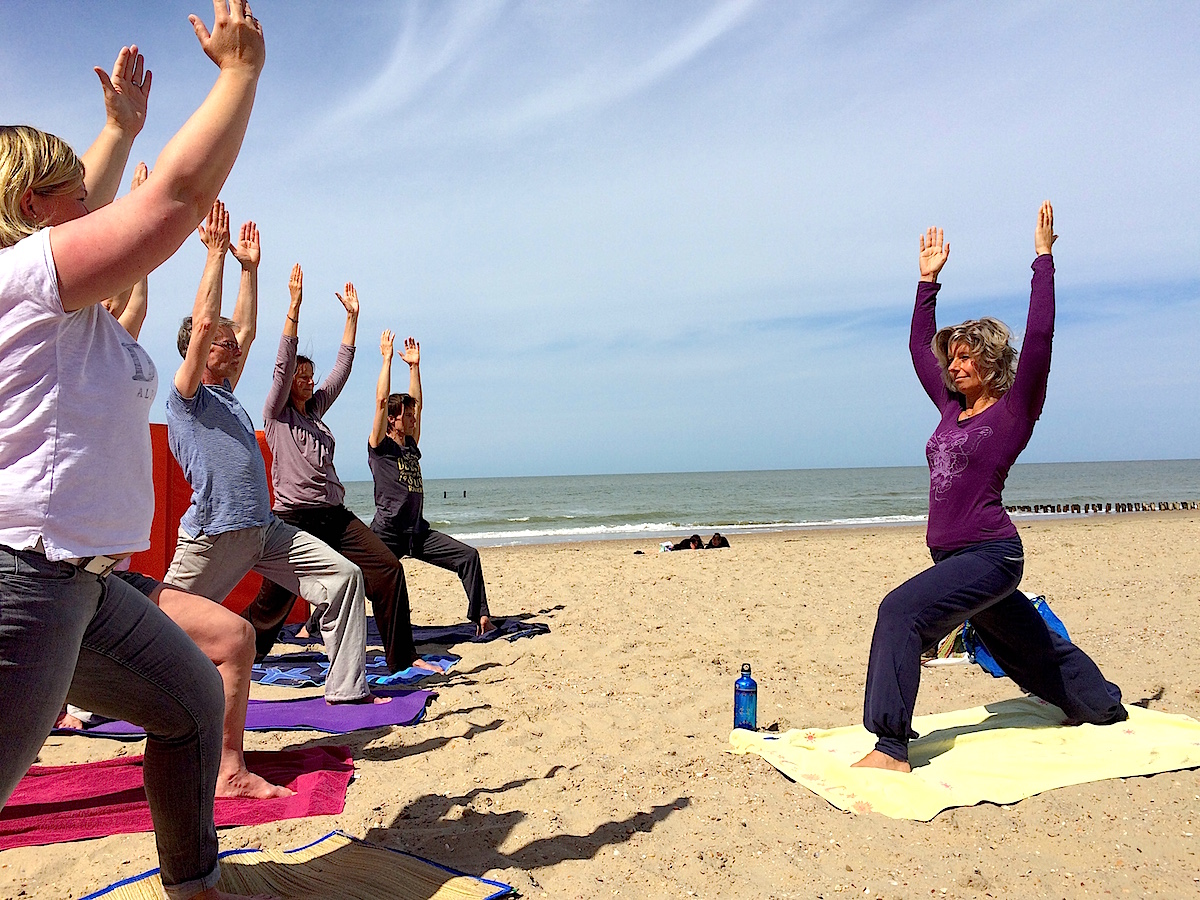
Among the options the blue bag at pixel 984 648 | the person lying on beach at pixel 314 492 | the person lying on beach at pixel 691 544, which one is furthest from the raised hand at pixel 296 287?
the person lying on beach at pixel 691 544

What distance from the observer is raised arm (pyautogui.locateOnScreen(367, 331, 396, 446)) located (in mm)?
7219

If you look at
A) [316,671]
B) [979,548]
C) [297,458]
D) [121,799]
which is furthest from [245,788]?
[979,548]

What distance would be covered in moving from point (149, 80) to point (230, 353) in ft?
5.97

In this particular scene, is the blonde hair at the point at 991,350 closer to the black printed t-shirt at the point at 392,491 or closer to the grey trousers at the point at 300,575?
the grey trousers at the point at 300,575

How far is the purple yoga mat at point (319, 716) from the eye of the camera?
4836 millimetres

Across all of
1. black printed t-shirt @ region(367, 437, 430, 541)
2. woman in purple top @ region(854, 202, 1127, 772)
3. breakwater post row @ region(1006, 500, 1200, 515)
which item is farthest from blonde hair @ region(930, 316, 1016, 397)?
breakwater post row @ region(1006, 500, 1200, 515)

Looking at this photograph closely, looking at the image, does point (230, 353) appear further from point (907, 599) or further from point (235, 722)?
point (907, 599)

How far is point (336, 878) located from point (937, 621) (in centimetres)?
268

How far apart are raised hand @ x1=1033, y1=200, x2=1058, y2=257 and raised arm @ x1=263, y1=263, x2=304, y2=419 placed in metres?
4.08

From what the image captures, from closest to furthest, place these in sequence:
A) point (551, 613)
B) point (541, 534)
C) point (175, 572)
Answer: point (175, 572), point (551, 613), point (541, 534)

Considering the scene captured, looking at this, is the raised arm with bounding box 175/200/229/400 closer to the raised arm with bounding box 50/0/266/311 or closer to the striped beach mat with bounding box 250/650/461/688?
the raised arm with bounding box 50/0/266/311

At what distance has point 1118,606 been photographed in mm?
7816

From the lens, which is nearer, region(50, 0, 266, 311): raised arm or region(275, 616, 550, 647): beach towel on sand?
region(50, 0, 266, 311): raised arm

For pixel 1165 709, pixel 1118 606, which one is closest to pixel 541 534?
pixel 1118 606
